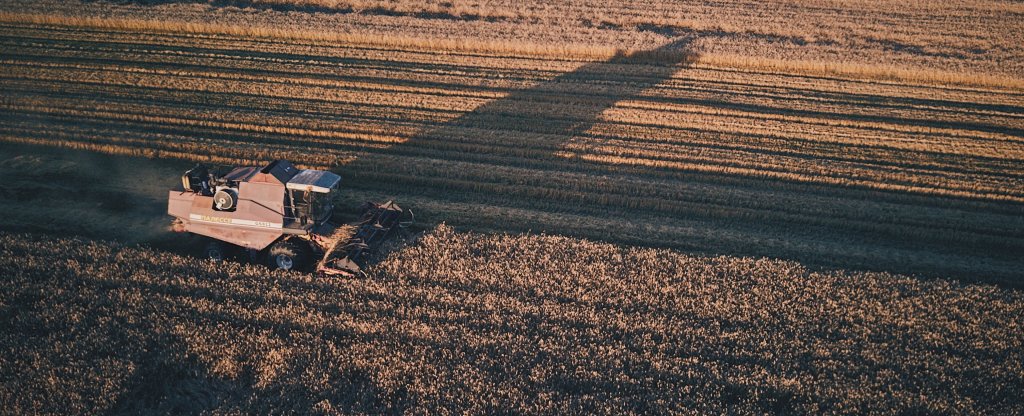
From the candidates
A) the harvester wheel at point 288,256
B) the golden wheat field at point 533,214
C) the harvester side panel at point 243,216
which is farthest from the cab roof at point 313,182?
the golden wheat field at point 533,214

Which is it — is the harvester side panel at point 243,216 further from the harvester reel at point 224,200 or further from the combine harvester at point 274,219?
the harvester reel at point 224,200

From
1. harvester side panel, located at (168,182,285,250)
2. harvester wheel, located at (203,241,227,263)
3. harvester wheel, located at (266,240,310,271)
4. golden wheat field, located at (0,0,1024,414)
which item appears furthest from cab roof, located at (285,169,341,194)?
harvester wheel, located at (203,241,227,263)

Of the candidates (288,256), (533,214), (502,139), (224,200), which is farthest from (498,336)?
(502,139)

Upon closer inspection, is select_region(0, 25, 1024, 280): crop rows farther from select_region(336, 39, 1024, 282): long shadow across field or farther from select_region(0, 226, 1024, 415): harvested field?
select_region(0, 226, 1024, 415): harvested field

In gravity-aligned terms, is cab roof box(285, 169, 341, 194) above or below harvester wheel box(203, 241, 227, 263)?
above

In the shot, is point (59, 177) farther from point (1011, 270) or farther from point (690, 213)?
point (1011, 270)

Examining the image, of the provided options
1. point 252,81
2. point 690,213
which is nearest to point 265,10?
point 252,81

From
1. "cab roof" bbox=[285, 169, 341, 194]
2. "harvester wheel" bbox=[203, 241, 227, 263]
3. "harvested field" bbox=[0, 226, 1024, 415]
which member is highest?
"cab roof" bbox=[285, 169, 341, 194]
